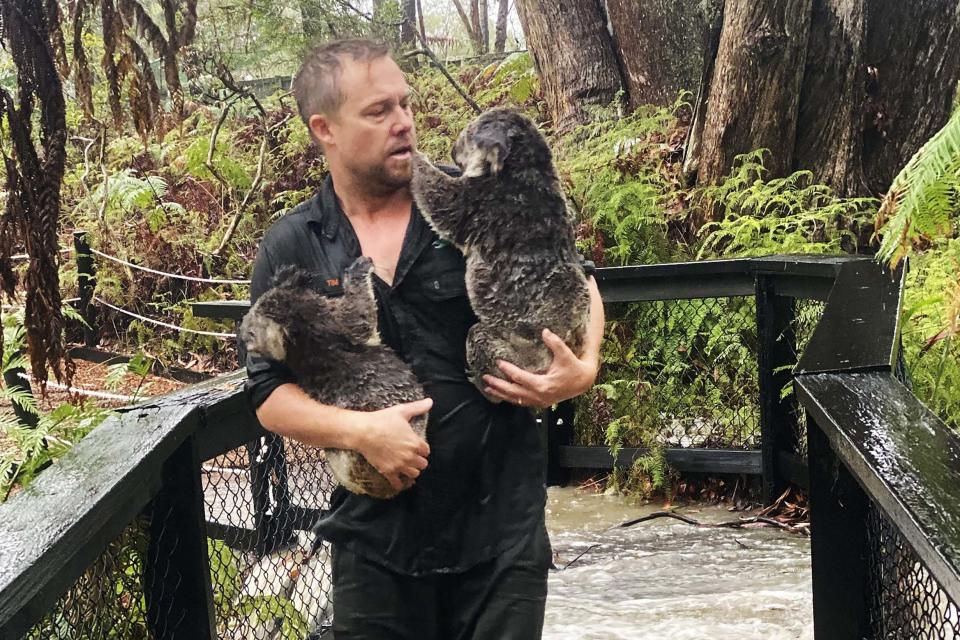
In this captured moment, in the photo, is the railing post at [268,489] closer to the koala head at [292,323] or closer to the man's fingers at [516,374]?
the koala head at [292,323]

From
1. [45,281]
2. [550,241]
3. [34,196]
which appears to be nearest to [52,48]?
[34,196]

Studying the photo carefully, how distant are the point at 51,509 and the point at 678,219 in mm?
5826

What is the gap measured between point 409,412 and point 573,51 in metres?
6.96

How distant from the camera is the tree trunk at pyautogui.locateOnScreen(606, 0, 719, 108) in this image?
317 inches

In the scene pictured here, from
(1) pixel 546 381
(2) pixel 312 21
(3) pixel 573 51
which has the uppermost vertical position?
(2) pixel 312 21

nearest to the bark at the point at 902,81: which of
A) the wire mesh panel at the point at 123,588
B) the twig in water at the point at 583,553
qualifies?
the twig in water at the point at 583,553

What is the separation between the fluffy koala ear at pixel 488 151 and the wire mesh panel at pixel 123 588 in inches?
49.8

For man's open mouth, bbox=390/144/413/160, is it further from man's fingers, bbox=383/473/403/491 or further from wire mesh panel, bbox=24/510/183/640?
wire mesh panel, bbox=24/510/183/640

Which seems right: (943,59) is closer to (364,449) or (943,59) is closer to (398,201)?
(398,201)

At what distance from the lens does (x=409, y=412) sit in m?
2.06

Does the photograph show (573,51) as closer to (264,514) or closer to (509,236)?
(264,514)

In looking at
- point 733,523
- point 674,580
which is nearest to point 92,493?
point 674,580

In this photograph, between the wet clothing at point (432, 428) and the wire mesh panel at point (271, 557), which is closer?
the wet clothing at point (432, 428)

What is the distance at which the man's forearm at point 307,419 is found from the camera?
2072mm
